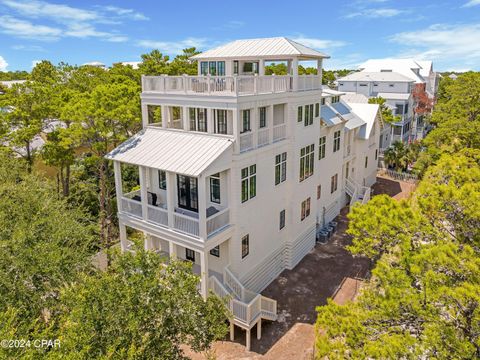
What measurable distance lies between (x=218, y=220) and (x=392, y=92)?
2011 inches

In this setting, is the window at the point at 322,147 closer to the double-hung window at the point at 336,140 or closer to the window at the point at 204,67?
the double-hung window at the point at 336,140

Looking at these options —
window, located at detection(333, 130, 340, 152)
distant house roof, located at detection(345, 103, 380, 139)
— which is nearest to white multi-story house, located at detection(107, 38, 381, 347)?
window, located at detection(333, 130, 340, 152)

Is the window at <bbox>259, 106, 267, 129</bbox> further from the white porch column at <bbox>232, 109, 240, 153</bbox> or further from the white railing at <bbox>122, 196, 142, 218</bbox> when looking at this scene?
the white railing at <bbox>122, 196, 142, 218</bbox>

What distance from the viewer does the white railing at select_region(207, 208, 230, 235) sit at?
54.1 feet

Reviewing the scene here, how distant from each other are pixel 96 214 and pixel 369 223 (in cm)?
2323

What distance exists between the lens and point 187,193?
61.5ft

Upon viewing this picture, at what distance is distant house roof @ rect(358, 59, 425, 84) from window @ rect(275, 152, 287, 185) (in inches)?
2259

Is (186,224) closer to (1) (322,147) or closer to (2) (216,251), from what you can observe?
(2) (216,251)

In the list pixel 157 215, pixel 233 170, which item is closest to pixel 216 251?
pixel 157 215

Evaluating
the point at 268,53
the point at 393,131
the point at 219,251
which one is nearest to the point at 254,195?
the point at 219,251

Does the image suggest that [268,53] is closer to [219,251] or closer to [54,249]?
[219,251]

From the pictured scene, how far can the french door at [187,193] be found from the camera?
18.4 metres

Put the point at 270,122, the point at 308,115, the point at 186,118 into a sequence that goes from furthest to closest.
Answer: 1. the point at 308,115
2. the point at 270,122
3. the point at 186,118

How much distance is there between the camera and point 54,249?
13859 millimetres
